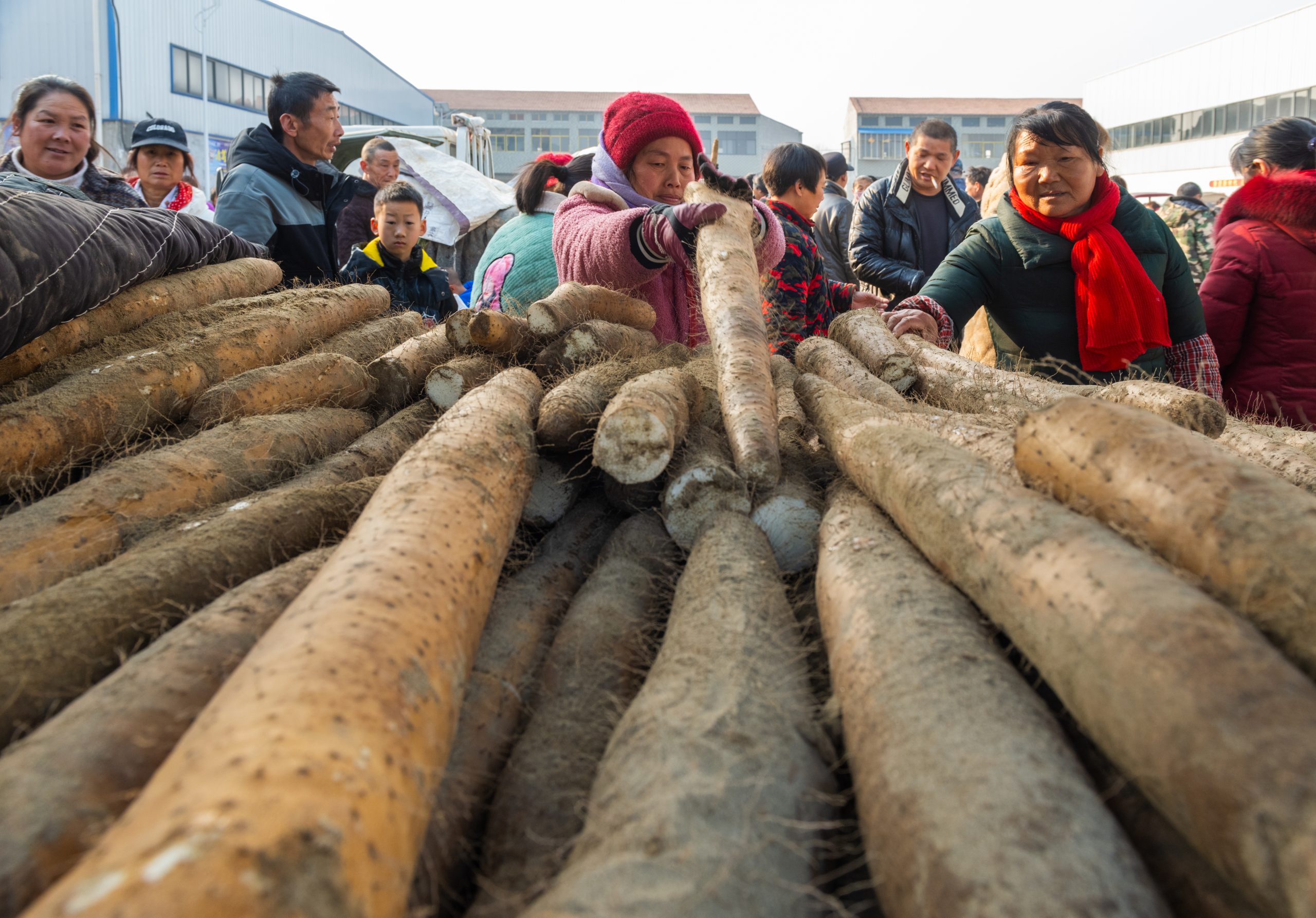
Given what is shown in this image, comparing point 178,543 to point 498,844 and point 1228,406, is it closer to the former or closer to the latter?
point 498,844

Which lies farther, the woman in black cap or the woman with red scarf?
the woman in black cap

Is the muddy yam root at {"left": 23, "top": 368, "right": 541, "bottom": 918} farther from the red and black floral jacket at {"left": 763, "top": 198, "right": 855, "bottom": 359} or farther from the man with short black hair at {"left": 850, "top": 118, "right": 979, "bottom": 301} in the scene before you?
the man with short black hair at {"left": 850, "top": 118, "right": 979, "bottom": 301}

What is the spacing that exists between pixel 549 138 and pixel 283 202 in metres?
50.8

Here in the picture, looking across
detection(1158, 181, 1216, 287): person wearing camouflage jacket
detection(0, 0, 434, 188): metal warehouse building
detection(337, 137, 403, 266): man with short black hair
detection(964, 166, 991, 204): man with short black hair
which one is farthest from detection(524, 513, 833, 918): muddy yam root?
detection(0, 0, 434, 188): metal warehouse building

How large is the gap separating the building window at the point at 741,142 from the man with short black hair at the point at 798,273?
51753mm

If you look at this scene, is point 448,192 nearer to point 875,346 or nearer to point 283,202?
point 283,202

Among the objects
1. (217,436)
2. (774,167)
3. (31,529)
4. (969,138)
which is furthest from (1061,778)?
(969,138)

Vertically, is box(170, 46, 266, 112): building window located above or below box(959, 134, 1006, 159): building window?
below

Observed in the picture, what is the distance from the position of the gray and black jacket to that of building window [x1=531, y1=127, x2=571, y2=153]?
163 ft

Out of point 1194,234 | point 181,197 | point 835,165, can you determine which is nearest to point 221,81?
point 181,197

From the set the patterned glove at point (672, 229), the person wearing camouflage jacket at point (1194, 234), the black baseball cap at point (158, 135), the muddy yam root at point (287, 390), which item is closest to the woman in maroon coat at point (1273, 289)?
the person wearing camouflage jacket at point (1194, 234)

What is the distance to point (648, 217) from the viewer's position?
10.0ft

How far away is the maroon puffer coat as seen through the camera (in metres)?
3.52

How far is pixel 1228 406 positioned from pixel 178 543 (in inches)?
166
